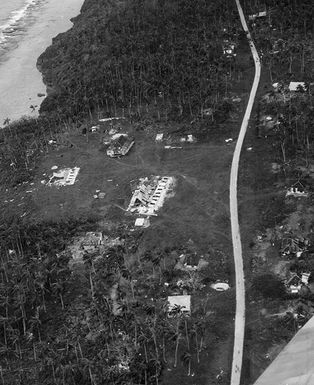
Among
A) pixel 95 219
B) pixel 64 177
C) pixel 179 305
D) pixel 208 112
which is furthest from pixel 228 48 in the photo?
pixel 179 305

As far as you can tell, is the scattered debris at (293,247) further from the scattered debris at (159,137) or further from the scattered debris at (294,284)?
the scattered debris at (159,137)

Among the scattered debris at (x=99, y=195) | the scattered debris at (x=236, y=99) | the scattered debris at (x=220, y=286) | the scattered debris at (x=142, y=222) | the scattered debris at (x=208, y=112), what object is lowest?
the scattered debris at (x=220, y=286)

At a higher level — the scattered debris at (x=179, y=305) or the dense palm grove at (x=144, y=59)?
the dense palm grove at (x=144, y=59)

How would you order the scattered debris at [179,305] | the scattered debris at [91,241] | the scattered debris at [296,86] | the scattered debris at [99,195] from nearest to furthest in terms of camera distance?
the scattered debris at [179,305], the scattered debris at [91,241], the scattered debris at [99,195], the scattered debris at [296,86]

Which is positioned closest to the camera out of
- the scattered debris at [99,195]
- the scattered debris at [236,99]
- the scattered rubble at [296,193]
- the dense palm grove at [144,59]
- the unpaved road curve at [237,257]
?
the unpaved road curve at [237,257]

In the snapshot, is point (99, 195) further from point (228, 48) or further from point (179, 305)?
point (228, 48)

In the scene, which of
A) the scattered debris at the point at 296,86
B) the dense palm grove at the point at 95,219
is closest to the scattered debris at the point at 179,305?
the dense palm grove at the point at 95,219

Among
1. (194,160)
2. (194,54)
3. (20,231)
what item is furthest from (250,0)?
(20,231)

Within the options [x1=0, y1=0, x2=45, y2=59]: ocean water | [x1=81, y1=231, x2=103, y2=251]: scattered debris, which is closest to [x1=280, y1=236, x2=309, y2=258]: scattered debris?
[x1=81, y1=231, x2=103, y2=251]: scattered debris
